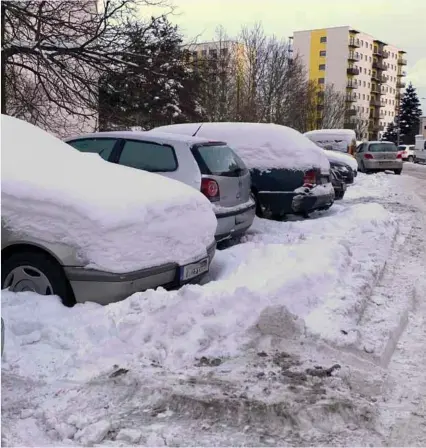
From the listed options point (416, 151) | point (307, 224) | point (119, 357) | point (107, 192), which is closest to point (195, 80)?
point (307, 224)

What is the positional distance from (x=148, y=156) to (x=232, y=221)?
53.1 inches

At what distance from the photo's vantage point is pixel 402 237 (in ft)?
31.8

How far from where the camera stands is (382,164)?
85.4ft

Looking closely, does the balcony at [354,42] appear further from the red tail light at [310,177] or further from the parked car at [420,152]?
the red tail light at [310,177]

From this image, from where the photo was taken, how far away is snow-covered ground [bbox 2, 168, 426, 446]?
10.3ft

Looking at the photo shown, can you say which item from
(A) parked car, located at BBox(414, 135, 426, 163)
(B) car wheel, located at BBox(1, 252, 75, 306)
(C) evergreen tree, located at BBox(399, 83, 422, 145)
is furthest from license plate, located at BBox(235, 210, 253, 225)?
(C) evergreen tree, located at BBox(399, 83, 422, 145)

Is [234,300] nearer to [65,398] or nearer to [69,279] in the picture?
[69,279]

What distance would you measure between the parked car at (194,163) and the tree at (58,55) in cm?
579

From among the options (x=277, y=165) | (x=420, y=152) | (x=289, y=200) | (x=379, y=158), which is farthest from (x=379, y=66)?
(x=289, y=200)

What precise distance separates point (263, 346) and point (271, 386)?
59 cm

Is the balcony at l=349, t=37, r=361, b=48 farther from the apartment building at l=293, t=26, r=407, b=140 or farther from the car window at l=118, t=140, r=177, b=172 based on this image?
the car window at l=118, t=140, r=177, b=172

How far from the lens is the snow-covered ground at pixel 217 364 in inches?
124

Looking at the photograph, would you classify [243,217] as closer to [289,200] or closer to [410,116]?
[289,200]

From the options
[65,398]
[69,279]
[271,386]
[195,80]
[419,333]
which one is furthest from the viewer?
[195,80]
